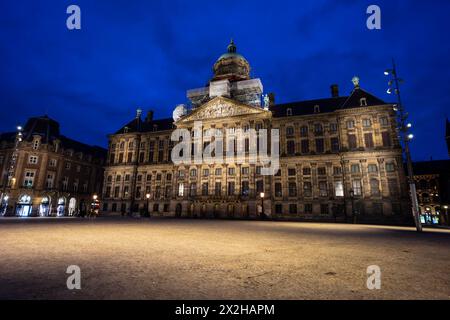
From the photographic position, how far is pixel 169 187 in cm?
4859

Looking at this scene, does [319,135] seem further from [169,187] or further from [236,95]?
[169,187]

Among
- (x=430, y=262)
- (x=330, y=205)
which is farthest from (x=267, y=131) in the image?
(x=430, y=262)

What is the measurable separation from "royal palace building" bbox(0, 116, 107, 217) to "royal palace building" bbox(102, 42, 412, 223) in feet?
35.2

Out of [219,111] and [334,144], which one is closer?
[334,144]

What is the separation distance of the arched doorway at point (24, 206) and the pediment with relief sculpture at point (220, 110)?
3406cm

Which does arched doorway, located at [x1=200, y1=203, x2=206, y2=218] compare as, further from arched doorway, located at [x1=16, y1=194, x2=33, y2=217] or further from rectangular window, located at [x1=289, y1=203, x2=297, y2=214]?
arched doorway, located at [x1=16, y1=194, x2=33, y2=217]

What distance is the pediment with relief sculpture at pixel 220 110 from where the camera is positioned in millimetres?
43531

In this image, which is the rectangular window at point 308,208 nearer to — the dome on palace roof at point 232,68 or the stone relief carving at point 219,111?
the stone relief carving at point 219,111

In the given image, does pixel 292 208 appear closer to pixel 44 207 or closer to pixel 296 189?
pixel 296 189

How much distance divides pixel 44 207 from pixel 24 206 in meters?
3.50

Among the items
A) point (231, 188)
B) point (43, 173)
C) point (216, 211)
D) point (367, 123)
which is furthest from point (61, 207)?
point (367, 123)

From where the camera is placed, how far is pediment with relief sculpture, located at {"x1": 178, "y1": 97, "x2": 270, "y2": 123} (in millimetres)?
43531

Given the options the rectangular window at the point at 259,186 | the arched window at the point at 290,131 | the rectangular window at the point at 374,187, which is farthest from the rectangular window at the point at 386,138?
the rectangular window at the point at 259,186

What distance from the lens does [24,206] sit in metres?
46.2
